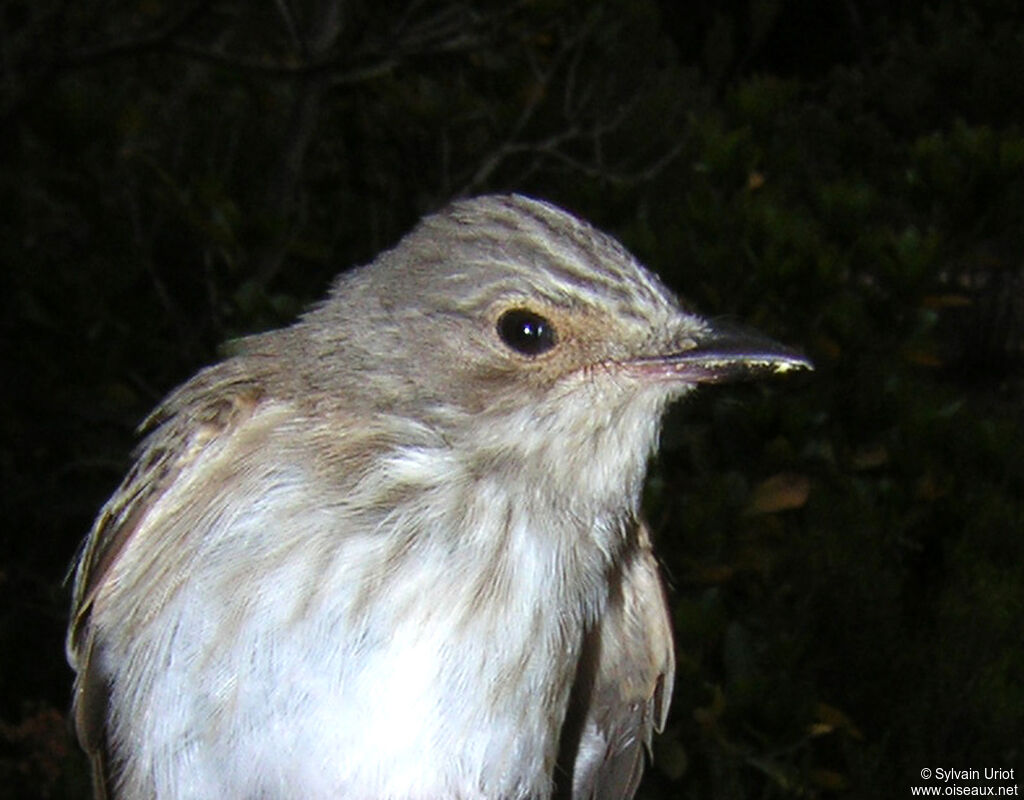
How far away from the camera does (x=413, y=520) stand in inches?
80.6

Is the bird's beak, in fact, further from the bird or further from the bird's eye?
the bird's eye

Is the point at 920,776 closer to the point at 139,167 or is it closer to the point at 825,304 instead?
the point at 825,304

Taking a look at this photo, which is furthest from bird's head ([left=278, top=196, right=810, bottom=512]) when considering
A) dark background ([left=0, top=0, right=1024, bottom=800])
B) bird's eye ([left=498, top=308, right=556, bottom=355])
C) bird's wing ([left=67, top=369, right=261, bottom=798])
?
dark background ([left=0, top=0, right=1024, bottom=800])

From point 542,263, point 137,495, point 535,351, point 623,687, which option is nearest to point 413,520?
point 535,351

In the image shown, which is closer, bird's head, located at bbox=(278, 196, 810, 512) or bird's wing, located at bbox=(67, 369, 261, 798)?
bird's head, located at bbox=(278, 196, 810, 512)

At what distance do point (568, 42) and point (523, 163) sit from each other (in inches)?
29.9

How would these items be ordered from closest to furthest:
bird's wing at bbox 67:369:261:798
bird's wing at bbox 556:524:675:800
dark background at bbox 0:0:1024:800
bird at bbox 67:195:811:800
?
bird at bbox 67:195:811:800 → bird's wing at bbox 67:369:261:798 → bird's wing at bbox 556:524:675:800 → dark background at bbox 0:0:1024:800

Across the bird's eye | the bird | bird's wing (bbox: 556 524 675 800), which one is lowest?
bird's wing (bbox: 556 524 675 800)

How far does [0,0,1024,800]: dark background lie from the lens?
3.74 meters

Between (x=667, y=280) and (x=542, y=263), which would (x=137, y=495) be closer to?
(x=542, y=263)

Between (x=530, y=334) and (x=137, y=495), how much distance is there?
2.80 feet

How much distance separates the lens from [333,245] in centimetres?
496

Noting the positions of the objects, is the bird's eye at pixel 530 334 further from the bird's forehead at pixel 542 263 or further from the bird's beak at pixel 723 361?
the bird's beak at pixel 723 361

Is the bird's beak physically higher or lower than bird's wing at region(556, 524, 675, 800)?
higher
